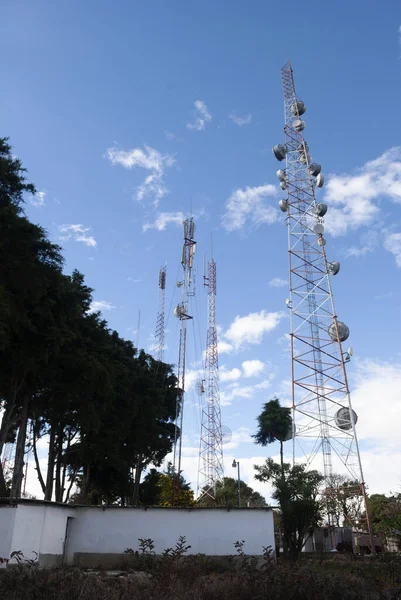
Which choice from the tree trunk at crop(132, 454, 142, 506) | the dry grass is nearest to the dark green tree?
the dry grass

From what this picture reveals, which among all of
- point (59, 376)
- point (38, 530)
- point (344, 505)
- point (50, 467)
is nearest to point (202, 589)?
point (38, 530)

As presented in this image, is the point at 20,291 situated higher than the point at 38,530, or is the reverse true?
the point at 20,291

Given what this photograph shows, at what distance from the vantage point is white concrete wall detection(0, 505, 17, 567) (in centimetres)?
1750

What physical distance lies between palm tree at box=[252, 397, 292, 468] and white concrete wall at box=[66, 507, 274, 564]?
32169 millimetres

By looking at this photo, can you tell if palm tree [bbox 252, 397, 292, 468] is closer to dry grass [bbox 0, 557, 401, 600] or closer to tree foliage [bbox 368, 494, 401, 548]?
tree foliage [bbox 368, 494, 401, 548]

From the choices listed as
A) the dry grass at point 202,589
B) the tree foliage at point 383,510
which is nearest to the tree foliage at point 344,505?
the tree foliage at point 383,510

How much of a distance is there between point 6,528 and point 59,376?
8.66m

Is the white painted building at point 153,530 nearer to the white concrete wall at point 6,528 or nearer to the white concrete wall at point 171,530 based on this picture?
the white concrete wall at point 171,530

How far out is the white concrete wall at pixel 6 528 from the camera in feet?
57.4

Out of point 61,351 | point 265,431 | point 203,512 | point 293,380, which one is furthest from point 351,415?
point 265,431

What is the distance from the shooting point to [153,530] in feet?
74.4

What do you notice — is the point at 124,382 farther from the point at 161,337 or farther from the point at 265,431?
the point at 265,431

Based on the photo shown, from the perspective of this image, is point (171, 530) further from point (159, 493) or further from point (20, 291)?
point (159, 493)

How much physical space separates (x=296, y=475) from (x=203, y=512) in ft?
32.2
